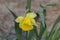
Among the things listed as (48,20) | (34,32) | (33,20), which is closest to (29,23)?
(33,20)

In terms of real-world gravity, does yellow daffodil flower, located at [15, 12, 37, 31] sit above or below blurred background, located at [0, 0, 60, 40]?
above

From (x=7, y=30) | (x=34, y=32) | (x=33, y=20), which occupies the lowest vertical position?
(x=7, y=30)

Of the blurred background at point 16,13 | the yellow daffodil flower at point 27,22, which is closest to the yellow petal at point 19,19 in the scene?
the yellow daffodil flower at point 27,22

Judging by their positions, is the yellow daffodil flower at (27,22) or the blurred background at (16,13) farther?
the blurred background at (16,13)

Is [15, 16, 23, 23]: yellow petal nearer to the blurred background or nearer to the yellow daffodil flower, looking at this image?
the yellow daffodil flower

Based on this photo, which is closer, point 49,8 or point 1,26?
point 1,26

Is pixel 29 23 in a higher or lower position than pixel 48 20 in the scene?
higher

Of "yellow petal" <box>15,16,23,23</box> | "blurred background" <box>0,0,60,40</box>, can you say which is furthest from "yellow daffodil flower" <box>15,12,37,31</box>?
Answer: "blurred background" <box>0,0,60,40</box>

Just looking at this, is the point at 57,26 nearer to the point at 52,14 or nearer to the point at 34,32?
the point at 34,32

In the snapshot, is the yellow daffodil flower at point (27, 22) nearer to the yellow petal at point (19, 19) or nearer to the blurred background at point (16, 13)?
the yellow petal at point (19, 19)
